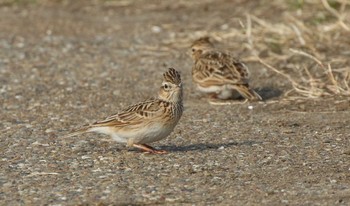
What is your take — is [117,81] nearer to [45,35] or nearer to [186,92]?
A: [186,92]

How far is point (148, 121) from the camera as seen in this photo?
881cm

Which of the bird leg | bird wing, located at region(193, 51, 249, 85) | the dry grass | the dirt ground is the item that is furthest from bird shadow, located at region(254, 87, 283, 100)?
the bird leg

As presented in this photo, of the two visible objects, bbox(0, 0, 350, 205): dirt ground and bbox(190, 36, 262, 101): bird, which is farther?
bbox(190, 36, 262, 101): bird

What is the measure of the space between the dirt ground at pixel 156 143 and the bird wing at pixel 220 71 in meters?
0.30

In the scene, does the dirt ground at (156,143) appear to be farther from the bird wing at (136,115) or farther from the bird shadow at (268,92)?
the bird wing at (136,115)

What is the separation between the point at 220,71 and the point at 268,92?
2.51 ft

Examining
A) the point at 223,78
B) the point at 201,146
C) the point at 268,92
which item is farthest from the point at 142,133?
the point at 268,92

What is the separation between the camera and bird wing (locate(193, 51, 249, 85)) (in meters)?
11.5

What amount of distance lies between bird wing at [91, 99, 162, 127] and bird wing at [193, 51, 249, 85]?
8.41 feet

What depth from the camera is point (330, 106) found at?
11016mm

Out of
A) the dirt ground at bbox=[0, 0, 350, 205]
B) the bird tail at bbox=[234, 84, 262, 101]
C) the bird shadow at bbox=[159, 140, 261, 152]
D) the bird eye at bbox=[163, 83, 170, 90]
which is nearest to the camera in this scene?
the dirt ground at bbox=[0, 0, 350, 205]

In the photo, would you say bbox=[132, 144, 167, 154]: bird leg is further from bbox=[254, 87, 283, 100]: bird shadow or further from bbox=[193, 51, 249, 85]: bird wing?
bbox=[254, 87, 283, 100]: bird shadow

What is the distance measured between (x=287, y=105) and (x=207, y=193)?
3.75 m

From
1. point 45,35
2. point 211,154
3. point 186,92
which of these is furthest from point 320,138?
point 45,35
